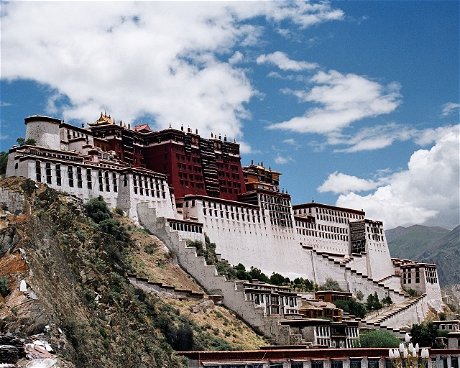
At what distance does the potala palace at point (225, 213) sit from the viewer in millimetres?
79312

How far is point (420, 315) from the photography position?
107 meters

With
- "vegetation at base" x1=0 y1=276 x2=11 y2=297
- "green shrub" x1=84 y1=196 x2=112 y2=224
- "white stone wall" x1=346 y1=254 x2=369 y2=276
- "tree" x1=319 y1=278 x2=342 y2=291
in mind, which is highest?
"green shrub" x1=84 y1=196 x2=112 y2=224

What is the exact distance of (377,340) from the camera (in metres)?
80.9

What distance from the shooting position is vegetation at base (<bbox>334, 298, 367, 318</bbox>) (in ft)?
309

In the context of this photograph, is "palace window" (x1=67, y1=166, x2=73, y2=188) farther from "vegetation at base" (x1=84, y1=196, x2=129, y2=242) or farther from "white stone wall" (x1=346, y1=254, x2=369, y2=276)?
"white stone wall" (x1=346, y1=254, x2=369, y2=276)

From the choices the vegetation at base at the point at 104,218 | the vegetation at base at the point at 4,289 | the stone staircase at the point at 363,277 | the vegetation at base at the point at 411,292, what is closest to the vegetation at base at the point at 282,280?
the stone staircase at the point at 363,277

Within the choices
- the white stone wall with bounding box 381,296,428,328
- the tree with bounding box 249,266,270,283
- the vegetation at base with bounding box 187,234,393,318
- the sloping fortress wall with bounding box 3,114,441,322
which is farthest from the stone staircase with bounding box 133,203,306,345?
the white stone wall with bounding box 381,296,428,328

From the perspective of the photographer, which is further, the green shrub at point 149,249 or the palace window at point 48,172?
the green shrub at point 149,249

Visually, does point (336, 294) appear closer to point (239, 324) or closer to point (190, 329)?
point (239, 324)

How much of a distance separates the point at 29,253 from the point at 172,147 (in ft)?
151

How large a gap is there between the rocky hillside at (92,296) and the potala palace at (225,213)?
2.52 metres

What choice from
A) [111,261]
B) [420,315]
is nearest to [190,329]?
[111,261]

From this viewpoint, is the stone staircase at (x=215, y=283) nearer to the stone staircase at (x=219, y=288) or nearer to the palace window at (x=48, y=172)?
the stone staircase at (x=219, y=288)

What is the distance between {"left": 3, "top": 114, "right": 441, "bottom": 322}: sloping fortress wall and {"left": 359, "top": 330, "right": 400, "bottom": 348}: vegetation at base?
17.1 metres
